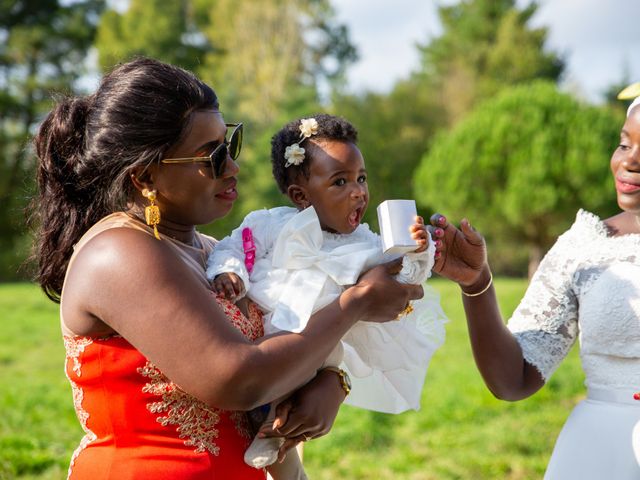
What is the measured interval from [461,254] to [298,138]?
2.29 feet

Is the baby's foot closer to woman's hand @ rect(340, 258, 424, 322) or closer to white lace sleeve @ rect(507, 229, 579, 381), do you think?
woman's hand @ rect(340, 258, 424, 322)

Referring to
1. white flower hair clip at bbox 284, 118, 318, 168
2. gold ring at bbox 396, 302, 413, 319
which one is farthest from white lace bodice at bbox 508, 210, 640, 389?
white flower hair clip at bbox 284, 118, 318, 168

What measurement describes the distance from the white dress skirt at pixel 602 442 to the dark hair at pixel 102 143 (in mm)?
1580

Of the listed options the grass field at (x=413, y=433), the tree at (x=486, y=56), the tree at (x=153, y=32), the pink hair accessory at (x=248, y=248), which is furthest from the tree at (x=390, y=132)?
the pink hair accessory at (x=248, y=248)

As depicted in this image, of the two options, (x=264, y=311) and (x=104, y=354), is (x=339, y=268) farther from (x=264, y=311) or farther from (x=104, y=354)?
(x=104, y=354)

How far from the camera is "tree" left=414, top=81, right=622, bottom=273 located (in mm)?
21734

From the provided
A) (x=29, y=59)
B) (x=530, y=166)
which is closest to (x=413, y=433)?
(x=530, y=166)

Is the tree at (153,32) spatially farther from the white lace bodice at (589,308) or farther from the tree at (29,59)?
the white lace bodice at (589,308)

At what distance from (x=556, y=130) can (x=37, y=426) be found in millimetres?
18756

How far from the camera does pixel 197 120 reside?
6.88ft

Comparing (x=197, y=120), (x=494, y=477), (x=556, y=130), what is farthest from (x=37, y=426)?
(x=556, y=130)

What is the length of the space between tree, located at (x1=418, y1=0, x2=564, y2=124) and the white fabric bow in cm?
3124

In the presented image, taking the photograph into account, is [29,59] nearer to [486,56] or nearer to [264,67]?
[264,67]

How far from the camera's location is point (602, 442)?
97.4 inches
